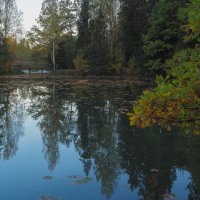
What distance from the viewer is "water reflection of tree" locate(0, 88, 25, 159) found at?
9.63 meters

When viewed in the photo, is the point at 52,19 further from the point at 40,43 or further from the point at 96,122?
the point at 96,122

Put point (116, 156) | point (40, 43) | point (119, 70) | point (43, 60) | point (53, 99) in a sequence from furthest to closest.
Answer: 1. point (43, 60)
2. point (40, 43)
3. point (119, 70)
4. point (53, 99)
5. point (116, 156)

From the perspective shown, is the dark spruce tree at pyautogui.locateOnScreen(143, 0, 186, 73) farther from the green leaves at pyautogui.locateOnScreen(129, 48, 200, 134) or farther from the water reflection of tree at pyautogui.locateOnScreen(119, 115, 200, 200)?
the green leaves at pyautogui.locateOnScreen(129, 48, 200, 134)

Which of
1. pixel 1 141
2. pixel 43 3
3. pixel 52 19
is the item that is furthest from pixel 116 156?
pixel 43 3

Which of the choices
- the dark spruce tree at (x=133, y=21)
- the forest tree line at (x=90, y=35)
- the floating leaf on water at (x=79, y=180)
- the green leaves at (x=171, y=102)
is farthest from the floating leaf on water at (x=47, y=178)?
the dark spruce tree at (x=133, y=21)

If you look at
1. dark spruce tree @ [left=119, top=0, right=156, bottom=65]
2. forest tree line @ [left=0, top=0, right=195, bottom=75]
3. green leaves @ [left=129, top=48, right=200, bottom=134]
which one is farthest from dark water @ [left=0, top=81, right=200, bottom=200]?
dark spruce tree @ [left=119, top=0, right=156, bottom=65]

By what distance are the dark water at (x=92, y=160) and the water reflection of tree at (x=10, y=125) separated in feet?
0.05

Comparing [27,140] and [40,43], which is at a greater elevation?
[40,43]

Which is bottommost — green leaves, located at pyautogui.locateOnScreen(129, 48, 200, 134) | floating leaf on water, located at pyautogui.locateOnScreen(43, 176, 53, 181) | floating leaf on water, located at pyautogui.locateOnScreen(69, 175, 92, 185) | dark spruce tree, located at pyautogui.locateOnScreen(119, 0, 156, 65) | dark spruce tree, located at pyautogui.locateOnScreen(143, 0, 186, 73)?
floating leaf on water, located at pyautogui.locateOnScreen(69, 175, 92, 185)

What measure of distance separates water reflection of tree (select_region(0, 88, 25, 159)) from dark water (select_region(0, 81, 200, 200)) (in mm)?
15

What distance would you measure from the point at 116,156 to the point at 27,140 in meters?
3.21

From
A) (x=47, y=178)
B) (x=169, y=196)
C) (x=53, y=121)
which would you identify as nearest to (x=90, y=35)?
(x=53, y=121)

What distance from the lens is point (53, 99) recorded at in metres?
20.5

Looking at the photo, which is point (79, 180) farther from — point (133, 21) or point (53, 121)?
point (133, 21)
